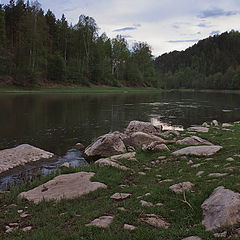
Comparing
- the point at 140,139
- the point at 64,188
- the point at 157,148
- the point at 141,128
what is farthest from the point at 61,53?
the point at 64,188

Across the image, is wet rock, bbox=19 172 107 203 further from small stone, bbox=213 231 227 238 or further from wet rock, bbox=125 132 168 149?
wet rock, bbox=125 132 168 149

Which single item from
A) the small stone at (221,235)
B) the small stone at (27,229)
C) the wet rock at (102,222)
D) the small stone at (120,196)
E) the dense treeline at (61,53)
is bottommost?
the small stone at (27,229)

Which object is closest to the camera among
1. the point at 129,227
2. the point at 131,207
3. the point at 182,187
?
the point at 129,227

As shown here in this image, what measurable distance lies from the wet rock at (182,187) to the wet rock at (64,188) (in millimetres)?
2319

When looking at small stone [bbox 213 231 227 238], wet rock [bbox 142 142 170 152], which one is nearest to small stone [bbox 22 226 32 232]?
small stone [bbox 213 231 227 238]

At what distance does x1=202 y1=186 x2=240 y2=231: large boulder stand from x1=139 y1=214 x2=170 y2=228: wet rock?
852 millimetres

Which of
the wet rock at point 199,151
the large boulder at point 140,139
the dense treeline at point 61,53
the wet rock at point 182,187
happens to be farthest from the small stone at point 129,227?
the dense treeline at point 61,53

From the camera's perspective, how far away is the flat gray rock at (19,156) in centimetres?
1478

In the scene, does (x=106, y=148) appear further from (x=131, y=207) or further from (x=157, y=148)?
(x=131, y=207)

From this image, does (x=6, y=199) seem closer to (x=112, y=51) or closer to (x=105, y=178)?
(x=105, y=178)

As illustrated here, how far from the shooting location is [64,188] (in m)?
10.1

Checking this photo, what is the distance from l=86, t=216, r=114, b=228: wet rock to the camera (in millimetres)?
6869

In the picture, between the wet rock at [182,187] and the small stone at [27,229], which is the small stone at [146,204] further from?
the small stone at [27,229]

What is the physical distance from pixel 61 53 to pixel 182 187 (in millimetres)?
100122
